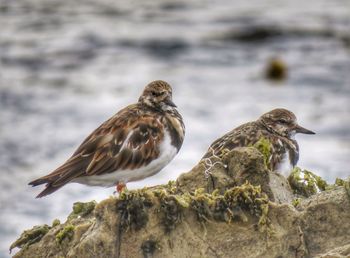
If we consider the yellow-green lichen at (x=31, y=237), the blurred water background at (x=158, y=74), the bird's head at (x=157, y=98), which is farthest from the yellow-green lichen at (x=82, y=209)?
the blurred water background at (x=158, y=74)

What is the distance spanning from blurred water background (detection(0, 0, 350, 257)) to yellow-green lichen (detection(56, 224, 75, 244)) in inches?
202

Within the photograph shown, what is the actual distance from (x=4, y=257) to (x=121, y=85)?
7410 millimetres

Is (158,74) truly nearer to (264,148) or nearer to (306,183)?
(264,148)

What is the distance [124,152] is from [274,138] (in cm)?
123

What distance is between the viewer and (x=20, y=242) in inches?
230

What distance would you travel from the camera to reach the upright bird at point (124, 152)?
6609mm

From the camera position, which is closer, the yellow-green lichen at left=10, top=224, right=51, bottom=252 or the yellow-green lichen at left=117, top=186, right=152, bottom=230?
the yellow-green lichen at left=117, top=186, right=152, bottom=230

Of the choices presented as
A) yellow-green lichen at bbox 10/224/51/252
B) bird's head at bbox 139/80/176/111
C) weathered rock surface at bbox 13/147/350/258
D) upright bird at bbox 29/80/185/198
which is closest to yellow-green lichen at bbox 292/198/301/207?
weathered rock surface at bbox 13/147/350/258

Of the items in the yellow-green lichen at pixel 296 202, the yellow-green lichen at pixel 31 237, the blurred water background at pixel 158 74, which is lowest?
the yellow-green lichen at pixel 296 202

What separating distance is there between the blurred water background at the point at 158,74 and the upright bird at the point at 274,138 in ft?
14.0

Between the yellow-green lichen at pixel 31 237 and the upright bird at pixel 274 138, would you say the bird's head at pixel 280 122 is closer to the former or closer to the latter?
the upright bird at pixel 274 138

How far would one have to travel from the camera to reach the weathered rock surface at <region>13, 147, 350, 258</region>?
17.0 feet

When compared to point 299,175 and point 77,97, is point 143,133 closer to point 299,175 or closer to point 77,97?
point 299,175

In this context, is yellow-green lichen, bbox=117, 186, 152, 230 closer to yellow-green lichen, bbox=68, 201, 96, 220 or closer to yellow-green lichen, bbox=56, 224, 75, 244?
yellow-green lichen, bbox=56, 224, 75, 244
